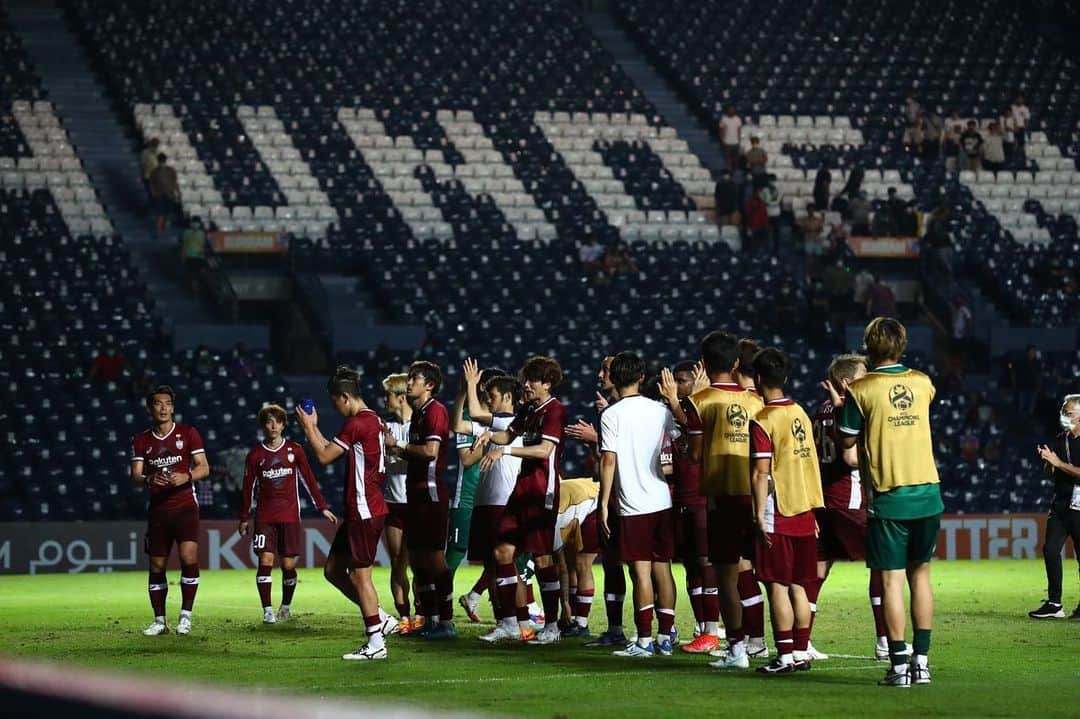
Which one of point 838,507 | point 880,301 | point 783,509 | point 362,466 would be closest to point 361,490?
point 362,466

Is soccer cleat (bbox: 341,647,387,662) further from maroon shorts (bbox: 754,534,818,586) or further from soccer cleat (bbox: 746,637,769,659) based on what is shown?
maroon shorts (bbox: 754,534,818,586)

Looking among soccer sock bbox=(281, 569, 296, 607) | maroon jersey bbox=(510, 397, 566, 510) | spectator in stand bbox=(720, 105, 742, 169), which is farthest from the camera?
spectator in stand bbox=(720, 105, 742, 169)

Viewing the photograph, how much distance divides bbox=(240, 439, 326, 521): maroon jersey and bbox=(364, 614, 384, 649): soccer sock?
14.3ft

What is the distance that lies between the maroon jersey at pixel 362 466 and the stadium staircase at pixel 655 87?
26.4m

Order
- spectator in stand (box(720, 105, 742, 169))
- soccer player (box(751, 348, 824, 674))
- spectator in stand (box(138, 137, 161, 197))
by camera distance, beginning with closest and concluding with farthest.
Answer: soccer player (box(751, 348, 824, 674))
spectator in stand (box(138, 137, 161, 197))
spectator in stand (box(720, 105, 742, 169))

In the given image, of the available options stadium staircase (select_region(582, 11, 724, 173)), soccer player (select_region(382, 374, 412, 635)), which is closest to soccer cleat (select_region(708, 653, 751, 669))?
soccer player (select_region(382, 374, 412, 635))

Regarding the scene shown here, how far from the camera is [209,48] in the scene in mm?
37562

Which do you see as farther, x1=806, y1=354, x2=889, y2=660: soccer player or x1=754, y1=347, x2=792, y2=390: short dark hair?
x1=806, y1=354, x2=889, y2=660: soccer player

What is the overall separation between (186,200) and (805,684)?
24.6 meters

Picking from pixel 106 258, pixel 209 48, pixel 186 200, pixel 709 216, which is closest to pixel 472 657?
pixel 106 258

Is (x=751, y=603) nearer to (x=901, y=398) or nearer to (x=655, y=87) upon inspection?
(x=901, y=398)

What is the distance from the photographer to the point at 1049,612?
52.1 feet

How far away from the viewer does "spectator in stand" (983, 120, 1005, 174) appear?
3931 centimetres

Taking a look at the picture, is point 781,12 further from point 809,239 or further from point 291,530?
point 291,530
